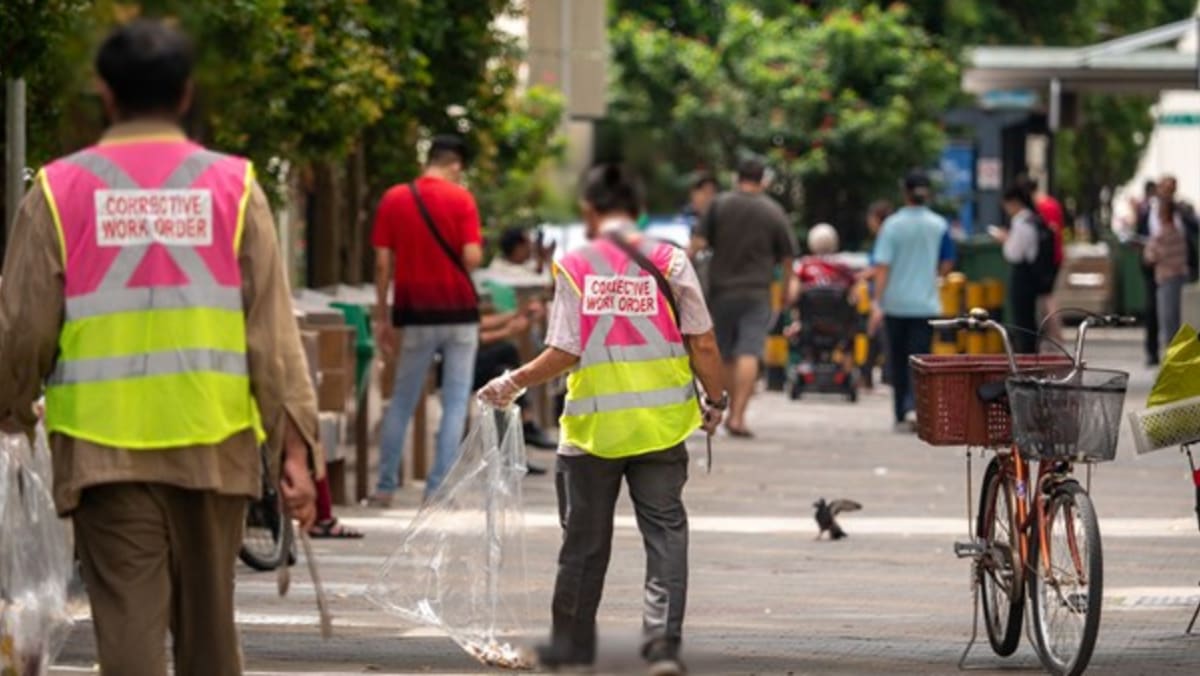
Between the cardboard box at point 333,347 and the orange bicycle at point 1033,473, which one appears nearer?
the orange bicycle at point 1033,473

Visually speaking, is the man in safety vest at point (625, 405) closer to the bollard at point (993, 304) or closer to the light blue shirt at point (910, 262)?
the light blue shirt at point (910, 262)

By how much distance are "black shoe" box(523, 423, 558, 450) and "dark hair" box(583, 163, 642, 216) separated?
11.2 m

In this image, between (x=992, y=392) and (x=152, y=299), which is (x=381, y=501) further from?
(x=152, y=299)

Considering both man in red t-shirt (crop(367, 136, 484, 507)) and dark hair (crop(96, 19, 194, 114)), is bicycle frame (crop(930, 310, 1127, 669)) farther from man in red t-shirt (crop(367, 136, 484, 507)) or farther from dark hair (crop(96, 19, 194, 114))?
man in red t-shirt (crop(367, 136, 484, 507))

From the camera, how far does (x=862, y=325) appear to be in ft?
96.0

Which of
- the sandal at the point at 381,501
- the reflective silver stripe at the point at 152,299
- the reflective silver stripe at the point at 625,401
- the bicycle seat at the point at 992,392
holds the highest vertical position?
the reflective silver stripe at the point at 152,299

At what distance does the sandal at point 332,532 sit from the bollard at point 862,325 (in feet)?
46.4

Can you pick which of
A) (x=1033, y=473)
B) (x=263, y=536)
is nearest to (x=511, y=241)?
(x=263, y=536)

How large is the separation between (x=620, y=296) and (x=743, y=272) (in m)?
12.0

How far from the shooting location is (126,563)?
21.4 feet

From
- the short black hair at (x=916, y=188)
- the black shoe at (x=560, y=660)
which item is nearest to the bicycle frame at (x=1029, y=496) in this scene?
the black shoe at (x=560, y=660)

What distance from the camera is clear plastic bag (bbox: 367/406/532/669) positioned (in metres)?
10.6

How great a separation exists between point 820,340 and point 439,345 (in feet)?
37.4

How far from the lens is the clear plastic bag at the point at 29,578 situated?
8773 millimetres
